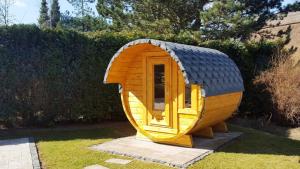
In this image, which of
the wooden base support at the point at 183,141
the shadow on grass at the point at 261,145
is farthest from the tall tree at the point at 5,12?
the shadow on grass at the point at 261,145

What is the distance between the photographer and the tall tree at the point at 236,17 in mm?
15367

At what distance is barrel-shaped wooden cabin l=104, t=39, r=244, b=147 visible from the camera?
746 centimetres

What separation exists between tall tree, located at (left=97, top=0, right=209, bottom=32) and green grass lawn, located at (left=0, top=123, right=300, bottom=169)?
9507 mm

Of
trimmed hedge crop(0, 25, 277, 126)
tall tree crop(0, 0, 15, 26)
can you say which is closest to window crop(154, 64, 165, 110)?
trimmed hedge crop(0, 25, 277, 126)

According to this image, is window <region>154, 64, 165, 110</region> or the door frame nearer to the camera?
the door frame

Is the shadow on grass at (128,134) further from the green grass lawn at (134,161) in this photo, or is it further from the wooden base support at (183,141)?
the wooden base support at (183,141)

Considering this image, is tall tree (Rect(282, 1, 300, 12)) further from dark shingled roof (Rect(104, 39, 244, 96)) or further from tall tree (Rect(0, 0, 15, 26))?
tall tree (Rect(0, 0, 15, 26))

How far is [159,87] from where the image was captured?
333 inches

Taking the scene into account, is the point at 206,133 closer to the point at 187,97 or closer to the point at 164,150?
the point at 187,97

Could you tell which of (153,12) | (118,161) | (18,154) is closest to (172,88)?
(118,161)

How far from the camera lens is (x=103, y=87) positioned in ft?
37.7

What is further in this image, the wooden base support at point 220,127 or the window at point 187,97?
the wooden base support at point 220,127

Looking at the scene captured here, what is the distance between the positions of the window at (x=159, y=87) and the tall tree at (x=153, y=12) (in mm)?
9948

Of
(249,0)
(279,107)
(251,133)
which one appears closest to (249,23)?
(249,0)
